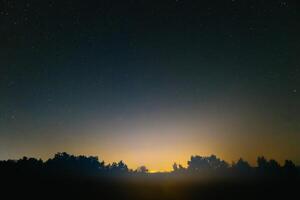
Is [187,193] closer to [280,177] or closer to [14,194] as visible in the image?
[14,194]

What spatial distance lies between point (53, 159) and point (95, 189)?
3934 centimetres

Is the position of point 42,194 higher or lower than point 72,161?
lower

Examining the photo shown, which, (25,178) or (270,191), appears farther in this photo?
(270,191)

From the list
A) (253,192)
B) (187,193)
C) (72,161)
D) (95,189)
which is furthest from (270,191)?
(72,161)

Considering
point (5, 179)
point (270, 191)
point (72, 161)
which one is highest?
point (72, 161)

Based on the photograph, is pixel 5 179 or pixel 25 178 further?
pixel 25 178

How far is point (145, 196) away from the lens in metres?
71.1

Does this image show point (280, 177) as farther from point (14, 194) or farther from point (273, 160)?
point (14, 194)

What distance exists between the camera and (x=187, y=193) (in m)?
84.6

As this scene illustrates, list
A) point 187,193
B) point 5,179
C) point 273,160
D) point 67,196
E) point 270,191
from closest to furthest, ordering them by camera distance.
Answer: point 67,196
point 5,179
point 187,193
point 270,191
point 273,160

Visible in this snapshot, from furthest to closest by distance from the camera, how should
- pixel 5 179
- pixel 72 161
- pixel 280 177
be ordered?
1. pixel 280 177
2. pixel 72 161
3. pixel 5 179

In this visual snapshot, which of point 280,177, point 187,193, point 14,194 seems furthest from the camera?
point 280,177

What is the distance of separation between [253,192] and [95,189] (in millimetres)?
50483

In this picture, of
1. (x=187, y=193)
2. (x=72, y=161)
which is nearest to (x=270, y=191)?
(x=187, y=193)
